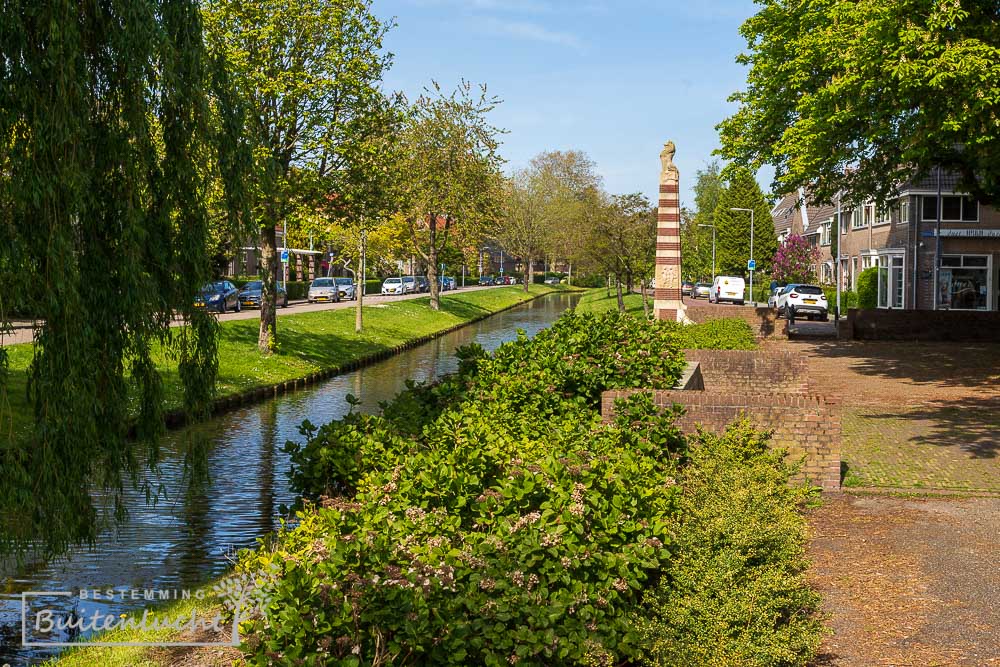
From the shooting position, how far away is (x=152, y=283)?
8398 millimetres

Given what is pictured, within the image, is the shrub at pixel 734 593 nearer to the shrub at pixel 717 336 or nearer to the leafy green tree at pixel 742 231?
the shrub at pixel 717 336

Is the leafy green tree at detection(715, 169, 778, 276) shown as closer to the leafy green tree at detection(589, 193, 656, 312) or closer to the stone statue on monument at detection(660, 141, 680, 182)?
the leafy green tree at detection(589, 193, 656, 312)

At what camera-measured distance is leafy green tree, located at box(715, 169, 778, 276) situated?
10075 centimetres

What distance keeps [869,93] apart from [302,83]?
48.4 ft

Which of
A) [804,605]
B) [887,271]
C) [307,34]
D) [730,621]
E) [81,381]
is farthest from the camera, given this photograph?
[887,271]

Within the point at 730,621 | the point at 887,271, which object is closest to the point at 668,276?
the point at 730,621

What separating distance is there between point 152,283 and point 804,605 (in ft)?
18.6

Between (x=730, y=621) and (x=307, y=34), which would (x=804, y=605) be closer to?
(x=730, y=621)

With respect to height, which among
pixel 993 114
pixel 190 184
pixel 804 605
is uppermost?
pixel 993 114

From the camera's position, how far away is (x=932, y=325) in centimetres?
3734

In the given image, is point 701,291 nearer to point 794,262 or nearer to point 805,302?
point 794,262

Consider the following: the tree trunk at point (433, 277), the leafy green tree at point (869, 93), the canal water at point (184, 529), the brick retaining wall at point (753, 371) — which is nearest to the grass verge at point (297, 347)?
the tree trunk at point (433, 277)

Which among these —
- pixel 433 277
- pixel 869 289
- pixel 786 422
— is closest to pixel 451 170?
pixel 433 277

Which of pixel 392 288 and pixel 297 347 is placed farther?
pixel 392 288
